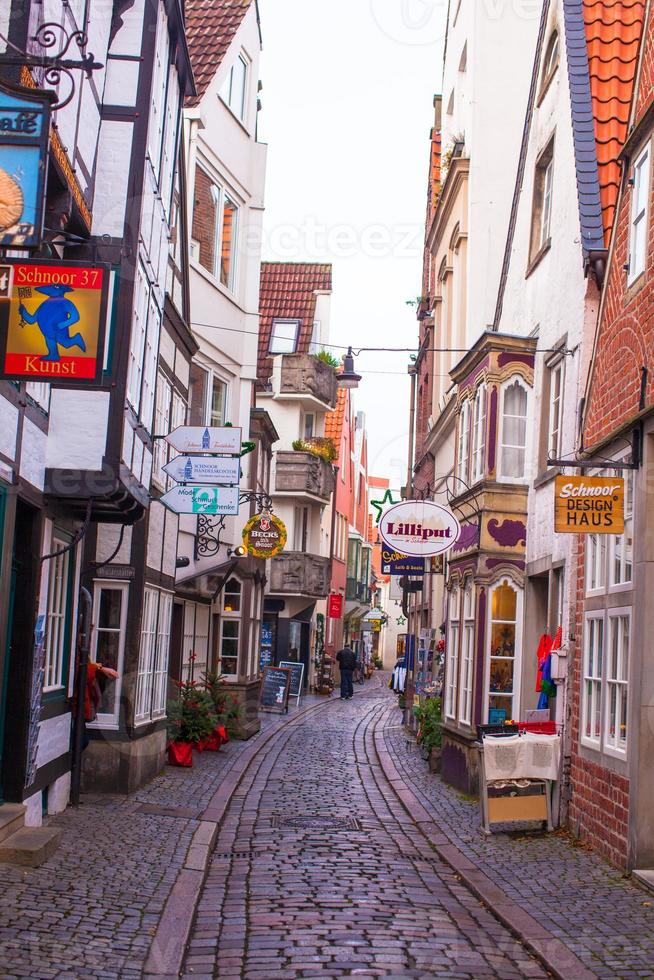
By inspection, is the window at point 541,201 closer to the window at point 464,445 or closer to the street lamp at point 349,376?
the window at point 464,445

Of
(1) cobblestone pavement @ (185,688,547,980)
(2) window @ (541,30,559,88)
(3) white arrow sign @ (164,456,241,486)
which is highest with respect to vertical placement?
(2) window @ (541,30,559,88)

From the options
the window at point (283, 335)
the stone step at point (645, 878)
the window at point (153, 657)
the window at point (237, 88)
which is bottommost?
the stone step at point (645, 878)

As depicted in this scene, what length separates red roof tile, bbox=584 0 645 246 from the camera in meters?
13.8

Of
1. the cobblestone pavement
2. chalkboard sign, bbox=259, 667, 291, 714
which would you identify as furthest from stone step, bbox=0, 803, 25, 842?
chalkboard sign, bbox=259, 667, 291, 714

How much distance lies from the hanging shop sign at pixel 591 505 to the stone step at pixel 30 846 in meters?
4.73

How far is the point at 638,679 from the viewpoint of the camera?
984cm

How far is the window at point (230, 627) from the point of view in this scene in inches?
1024

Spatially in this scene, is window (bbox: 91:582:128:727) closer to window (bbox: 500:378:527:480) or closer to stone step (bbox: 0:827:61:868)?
stone step (bbox: 0:827:61:868)

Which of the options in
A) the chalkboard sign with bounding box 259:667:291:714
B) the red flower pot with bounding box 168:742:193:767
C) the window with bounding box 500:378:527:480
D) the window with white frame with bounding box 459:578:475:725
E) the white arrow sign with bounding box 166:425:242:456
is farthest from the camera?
the chalkboard sign with bounding box 259:667:291:714

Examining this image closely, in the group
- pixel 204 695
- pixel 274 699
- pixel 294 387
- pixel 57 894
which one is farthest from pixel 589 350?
pixel 294 387

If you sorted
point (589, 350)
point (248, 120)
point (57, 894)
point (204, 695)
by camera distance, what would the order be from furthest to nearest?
1. point (248, 120)
2. point (204, 695)
3. point (589, 350)
4. point (57, 894)

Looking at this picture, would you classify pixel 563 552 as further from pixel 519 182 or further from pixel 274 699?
pixel 274 699

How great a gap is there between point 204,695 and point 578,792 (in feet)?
28.5

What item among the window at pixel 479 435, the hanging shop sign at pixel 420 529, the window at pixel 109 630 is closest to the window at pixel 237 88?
the window at pixel 479 435
